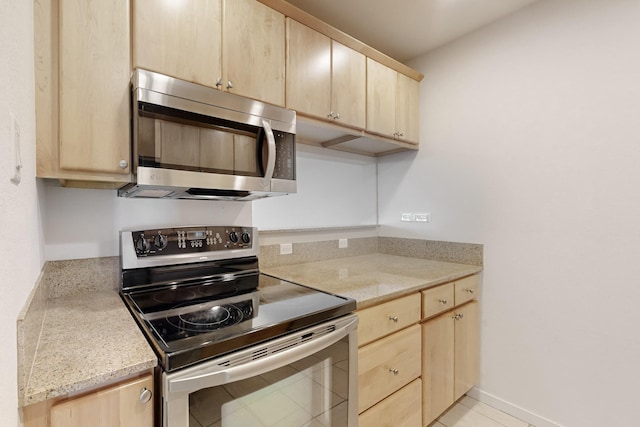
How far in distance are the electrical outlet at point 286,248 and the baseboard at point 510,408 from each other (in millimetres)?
1583

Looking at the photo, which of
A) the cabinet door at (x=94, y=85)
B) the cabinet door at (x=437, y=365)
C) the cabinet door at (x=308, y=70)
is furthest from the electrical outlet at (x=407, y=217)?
the cabinet door at (x=94, y=85)

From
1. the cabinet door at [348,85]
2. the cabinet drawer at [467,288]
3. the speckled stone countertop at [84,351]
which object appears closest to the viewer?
the speckled stone countertop at [84,351]

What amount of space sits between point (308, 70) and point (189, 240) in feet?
3.57

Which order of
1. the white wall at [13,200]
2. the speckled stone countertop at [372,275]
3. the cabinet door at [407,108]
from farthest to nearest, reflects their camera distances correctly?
the cabinet door at [407,108]
the speckled stone countertop at [372,275]
the white wall at [13,200]

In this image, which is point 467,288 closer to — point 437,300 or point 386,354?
point 437,300

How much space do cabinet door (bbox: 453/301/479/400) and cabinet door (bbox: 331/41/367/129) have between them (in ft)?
4.49

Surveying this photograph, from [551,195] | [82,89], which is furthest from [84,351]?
[551,195]

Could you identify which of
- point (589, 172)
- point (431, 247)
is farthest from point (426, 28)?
point (431, 247)

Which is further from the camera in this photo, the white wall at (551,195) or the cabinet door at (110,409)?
the white wall at (551,195)

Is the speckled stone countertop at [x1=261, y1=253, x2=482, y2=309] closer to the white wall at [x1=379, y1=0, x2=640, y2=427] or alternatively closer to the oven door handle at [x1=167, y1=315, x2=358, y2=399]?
the oven door handle at [x1=167, y1=315, x2=358, y2=399]

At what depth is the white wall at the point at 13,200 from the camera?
1.70 feet

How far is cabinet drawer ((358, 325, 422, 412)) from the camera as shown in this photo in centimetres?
134

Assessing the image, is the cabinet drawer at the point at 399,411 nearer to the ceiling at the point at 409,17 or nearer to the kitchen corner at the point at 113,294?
the kitchen corner at the point at 113,294

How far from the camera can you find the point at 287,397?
1.04 meters
